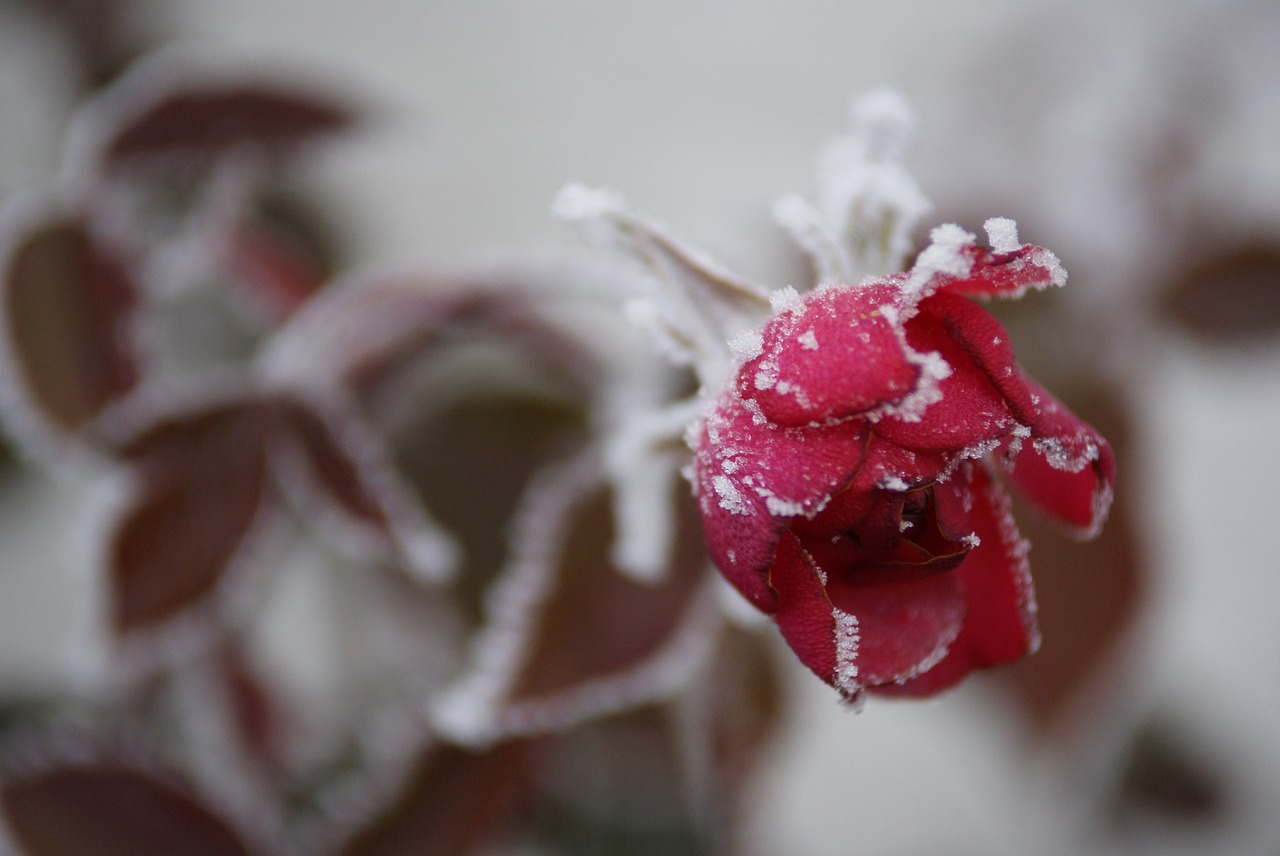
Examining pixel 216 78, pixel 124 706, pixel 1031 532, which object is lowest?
pixel 124 706

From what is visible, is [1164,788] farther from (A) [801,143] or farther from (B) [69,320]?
(B) [69,320]

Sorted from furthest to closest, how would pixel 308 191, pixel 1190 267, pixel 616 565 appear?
pixel 308 191, pixel 1190 267, pixel 616 565

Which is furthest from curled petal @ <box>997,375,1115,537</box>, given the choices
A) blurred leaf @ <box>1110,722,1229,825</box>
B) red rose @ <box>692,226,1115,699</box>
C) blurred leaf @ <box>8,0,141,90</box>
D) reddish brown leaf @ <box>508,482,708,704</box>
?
blurred leaf @ <box>8,0,141,90</box>

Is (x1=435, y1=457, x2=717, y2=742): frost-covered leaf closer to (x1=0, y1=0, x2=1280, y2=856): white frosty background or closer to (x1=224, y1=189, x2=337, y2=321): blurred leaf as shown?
(x1=224, y1=189, x2=337, y2=321): blurred leaf

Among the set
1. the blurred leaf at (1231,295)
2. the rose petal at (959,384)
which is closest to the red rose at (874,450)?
the rose petal at (959,384)

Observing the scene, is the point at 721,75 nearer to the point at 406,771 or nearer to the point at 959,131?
the point at 959,131

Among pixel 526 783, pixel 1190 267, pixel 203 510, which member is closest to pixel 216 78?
pixel 203 510

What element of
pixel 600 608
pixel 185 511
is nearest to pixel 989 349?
pixel 600 608

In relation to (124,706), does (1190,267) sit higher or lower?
higher
